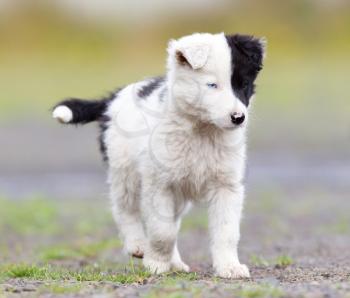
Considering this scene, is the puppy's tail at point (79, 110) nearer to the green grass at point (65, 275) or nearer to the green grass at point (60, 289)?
the green grass at point (65, 275)

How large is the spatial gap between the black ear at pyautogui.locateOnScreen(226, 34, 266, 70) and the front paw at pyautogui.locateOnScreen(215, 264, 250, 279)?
1570 millimetres

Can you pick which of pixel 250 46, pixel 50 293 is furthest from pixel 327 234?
pixel 50 293

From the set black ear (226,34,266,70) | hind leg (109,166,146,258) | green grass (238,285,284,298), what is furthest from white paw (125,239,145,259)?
green grass (238,285,284,298)

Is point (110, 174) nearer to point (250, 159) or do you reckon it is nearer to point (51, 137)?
point (250, 159)

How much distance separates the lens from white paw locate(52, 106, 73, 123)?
28.8 feet

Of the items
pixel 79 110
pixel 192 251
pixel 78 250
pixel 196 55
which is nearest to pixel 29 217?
pixel 78 250

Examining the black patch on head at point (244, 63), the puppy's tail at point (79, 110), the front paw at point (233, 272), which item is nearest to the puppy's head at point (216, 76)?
the black patch on head at point (244, 63)

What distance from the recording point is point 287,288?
21.6 ft

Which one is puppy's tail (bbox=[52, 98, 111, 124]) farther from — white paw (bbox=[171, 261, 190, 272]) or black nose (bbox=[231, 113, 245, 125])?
black nose (bbox=[231, 113, 245, 125])

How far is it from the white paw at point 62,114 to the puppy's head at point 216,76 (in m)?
1.51

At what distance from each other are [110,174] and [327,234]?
374 cm

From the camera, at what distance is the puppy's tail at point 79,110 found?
28.9 feet

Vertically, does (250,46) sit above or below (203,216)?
above

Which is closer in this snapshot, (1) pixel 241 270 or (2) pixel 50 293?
(2) pixel 50 293
